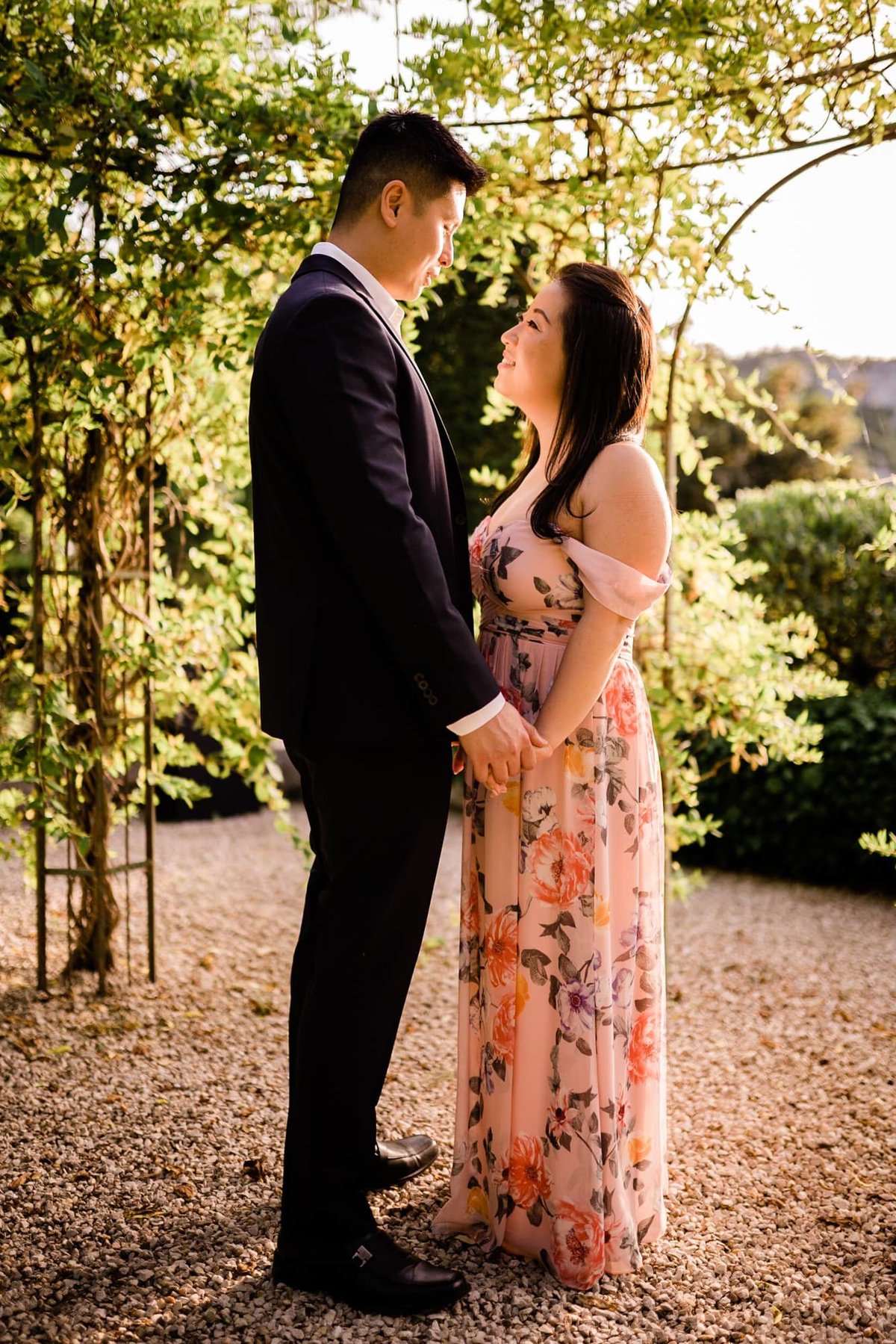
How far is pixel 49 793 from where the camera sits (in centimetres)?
359

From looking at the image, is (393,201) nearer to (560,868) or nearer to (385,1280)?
(560,868)

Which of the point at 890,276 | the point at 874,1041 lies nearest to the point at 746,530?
the point at 890,276

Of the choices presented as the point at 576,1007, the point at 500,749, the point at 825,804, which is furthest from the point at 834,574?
the point at 500,749

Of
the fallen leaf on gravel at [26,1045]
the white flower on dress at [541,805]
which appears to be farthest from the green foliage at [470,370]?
the white flower on dress at [541,805]

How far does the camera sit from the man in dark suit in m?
1.93

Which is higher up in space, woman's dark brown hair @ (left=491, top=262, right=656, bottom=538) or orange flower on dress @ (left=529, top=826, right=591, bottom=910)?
woman's dark brown hair @ (left=491, top=262, right=656, bottom=538)

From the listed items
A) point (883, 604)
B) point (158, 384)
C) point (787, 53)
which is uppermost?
point (787, 53)

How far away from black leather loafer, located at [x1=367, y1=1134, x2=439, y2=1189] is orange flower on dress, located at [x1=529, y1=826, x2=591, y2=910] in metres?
0.84

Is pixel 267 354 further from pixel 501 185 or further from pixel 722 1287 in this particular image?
pixel 722 1287

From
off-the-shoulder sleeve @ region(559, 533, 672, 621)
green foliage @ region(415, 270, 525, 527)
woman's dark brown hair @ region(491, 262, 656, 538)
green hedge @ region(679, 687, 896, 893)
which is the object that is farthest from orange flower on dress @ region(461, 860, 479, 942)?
green foliage @ region(415, 270, 525, 527)

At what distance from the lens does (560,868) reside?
88.0 inches

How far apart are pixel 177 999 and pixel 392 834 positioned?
2274 millimetres

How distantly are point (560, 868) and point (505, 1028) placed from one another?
35 cm

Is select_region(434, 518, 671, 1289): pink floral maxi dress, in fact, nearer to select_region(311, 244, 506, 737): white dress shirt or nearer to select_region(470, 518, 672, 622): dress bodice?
select_region(470, 518, 672, 622): dress bodice
